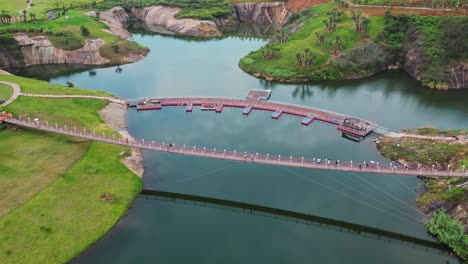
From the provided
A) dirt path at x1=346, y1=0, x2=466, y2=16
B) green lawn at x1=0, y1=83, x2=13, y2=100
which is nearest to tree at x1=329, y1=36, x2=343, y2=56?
dirt path at x1=346, y1=0, x2=466, y2=16

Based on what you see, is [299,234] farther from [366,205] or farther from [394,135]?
[394,135]

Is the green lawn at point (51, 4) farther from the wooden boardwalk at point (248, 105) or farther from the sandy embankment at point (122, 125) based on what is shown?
the wooden boardwalk at point (248, 105)

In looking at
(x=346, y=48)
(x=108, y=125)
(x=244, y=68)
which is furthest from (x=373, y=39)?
(x=108, y=125)

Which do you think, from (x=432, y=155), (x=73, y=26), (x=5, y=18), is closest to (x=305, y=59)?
(x=432, y=155)

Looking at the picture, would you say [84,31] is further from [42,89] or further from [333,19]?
[333,19]

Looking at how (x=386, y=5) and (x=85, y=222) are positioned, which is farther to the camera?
(x=386, y=5)

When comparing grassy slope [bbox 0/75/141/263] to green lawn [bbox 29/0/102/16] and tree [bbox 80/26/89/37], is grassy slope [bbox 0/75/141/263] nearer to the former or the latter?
tree [bbox 80/26/89/37]

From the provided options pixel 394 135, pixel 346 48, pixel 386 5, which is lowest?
pixel 394 135

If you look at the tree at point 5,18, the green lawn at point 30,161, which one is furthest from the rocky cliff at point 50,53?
the green lawn at point 30,161
